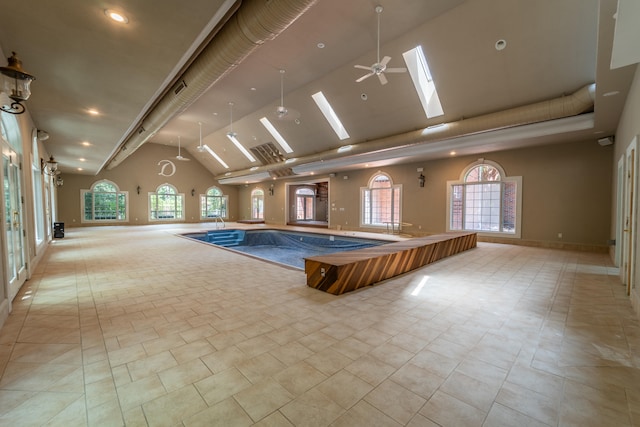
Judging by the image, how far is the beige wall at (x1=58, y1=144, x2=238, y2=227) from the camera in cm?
1348

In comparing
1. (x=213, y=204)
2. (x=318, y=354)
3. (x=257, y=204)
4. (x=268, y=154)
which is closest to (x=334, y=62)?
(x=318, y=354)

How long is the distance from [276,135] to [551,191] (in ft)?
30.2

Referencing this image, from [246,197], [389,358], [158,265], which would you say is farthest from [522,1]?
[246,197]

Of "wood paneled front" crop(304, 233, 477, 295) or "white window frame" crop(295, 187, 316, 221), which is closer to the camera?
"wood paneled front" crop(304, 233, 477, 295)

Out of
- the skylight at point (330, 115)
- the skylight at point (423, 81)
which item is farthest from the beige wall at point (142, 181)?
the skylight at point (423, 81)

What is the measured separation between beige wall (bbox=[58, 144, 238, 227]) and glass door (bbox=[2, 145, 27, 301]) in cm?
1212

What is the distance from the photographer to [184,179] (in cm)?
1641

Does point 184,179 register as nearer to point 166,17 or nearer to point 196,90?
point 196,90

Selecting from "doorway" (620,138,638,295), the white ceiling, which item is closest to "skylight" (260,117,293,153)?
the white ceiling

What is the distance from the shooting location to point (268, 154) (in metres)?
13.0

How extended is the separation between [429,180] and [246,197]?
1239cm

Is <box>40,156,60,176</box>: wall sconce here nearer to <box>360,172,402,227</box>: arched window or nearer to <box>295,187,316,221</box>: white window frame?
<box>360,172,402,227</box>: arched window

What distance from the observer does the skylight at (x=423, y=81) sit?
603cm

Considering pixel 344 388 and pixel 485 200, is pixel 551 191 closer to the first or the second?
pixel 485 200
